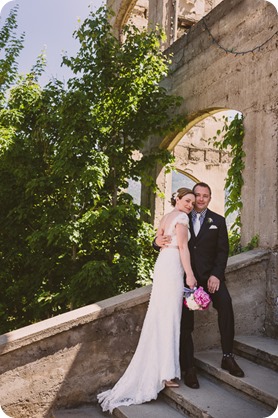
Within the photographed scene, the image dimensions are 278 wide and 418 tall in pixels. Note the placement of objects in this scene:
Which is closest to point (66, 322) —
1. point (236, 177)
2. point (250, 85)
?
point (236, 177)

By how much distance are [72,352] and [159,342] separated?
88 centimetres

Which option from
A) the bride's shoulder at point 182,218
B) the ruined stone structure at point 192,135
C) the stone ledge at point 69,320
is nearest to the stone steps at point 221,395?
the stone ledge at point 69,320

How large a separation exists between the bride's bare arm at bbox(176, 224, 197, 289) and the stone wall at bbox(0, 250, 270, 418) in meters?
0.66

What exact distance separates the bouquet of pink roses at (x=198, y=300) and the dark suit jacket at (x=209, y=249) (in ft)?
0.90

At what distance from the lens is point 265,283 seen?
498cm

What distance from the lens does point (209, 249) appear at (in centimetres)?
414

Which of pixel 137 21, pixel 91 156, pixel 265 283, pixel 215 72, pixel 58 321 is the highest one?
pixel 137 21

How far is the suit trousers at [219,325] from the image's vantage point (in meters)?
3.94

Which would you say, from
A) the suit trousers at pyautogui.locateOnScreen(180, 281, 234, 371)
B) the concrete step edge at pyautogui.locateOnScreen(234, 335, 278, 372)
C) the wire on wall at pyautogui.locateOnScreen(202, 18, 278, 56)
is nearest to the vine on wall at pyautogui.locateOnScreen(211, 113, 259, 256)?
the wire on wall at pyautogui.locateOnScreen(202, 18, 278, 56)

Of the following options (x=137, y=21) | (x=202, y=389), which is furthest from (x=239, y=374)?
(x=137, y=21)

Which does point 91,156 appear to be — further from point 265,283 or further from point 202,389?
point 202,389

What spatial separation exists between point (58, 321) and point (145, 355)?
90 centimetres

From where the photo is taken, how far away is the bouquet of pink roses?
3795mm

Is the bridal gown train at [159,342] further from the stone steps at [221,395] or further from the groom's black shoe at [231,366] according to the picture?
the groom's black shoe at [231,366]
